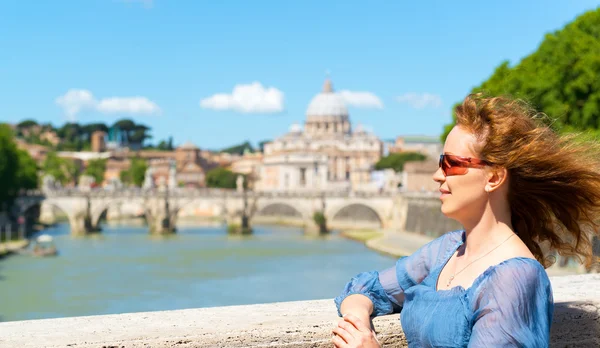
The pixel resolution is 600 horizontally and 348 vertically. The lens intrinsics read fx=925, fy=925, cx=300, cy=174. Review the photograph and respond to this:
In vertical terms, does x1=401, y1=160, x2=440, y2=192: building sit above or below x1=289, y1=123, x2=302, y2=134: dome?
below

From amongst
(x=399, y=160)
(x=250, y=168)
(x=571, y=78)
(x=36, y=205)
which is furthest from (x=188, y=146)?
(x=571, y=78)

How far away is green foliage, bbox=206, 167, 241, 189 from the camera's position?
82.4 meters

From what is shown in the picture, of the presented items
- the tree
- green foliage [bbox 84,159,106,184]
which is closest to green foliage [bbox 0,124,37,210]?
the tree

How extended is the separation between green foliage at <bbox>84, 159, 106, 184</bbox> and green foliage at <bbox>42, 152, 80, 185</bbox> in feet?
4.72

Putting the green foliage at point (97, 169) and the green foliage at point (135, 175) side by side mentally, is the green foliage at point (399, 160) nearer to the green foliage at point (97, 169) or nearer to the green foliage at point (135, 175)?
the green foliage at point (135, 175)

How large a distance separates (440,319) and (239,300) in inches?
882

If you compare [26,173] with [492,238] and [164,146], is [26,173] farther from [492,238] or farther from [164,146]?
[164,146]

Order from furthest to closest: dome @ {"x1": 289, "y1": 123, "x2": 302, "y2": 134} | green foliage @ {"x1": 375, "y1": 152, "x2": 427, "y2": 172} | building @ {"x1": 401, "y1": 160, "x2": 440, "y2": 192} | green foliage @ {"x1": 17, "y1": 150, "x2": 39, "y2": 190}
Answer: dome @ {"x1": 289, "y1": 123, "x2": 302, "y2": 134}, green foliage @ {"x1": 375, "y1": 152, "x2": 427, "y2": 172}, building @ {"x1": 401, "y1": 160, "x2": 440, "y2": 192}, green foliage @ {"x1": 17, "y1": 150, "x2": 39, "y2": 190}

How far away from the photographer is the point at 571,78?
2141 cm

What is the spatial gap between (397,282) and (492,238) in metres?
0.38

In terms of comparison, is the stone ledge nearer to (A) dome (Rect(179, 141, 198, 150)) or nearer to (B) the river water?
(B) the river water

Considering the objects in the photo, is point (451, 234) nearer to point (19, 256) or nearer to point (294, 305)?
point (294, 305)

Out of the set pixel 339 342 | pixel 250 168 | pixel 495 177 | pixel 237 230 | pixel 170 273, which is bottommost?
pixel 170 273

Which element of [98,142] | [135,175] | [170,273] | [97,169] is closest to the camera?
[170,273]
